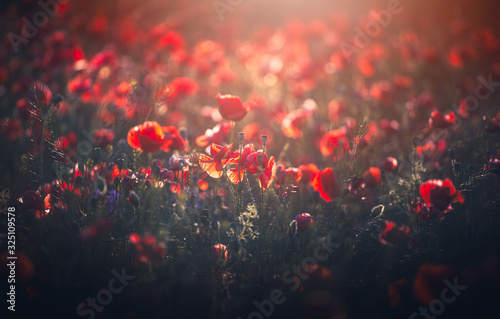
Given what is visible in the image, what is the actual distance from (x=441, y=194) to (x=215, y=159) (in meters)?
1.13

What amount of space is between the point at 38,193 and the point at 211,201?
93cm

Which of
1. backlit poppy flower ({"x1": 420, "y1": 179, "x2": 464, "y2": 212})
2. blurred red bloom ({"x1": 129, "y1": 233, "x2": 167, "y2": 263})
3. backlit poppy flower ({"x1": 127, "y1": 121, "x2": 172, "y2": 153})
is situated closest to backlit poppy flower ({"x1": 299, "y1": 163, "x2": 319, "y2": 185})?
backlit poppy flower ({"x1": 420, "y1": 179, "x2": 464, "y2": 212})

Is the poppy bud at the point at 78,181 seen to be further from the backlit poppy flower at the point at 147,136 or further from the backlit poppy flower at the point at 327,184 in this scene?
the backlit poppy flower at the point at 327,184

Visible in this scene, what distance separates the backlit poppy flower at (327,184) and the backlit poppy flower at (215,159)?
19.2 inches

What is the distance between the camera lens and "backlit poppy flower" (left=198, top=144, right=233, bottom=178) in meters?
1.85

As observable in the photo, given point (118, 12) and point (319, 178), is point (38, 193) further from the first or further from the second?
point (118, 12)

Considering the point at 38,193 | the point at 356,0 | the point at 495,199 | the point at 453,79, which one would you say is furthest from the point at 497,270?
the point at 356,0

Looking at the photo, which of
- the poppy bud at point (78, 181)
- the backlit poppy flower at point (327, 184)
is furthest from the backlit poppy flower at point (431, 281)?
the poppy bud at point (78, 181)

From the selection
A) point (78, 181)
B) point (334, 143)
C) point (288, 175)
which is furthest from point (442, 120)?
point (78, 181)

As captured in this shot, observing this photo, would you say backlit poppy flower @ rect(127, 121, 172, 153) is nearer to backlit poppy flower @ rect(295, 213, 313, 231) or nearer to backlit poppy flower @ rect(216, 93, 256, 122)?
backlit poppy flower @ rect(216, 93, 256, 122)

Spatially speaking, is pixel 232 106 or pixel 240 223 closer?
pixel 240 223

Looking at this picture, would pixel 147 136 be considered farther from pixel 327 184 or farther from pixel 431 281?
pixel 431 281

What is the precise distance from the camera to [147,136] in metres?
1.93

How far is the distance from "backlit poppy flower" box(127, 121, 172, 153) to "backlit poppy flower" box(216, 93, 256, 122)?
0.40 meters
